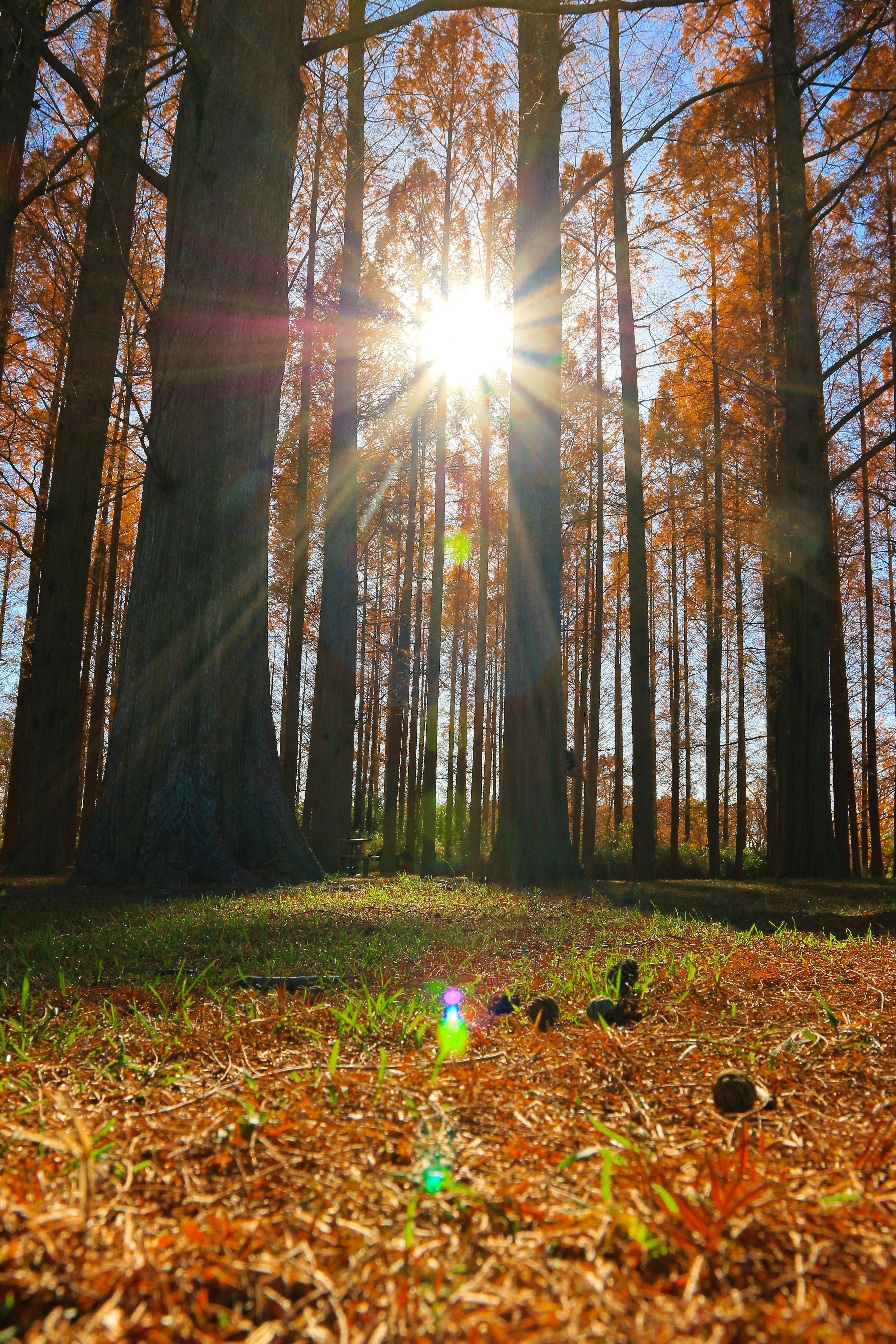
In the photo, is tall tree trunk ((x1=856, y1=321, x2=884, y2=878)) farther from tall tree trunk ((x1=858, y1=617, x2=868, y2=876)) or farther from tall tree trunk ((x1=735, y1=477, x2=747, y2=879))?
tall tree trunk ((x1=735, y1=477, x2=747, y2=879))

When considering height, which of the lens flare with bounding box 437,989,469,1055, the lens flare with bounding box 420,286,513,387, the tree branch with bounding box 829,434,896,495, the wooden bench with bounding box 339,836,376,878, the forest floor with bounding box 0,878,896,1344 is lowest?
the wooden bench with bounding box 339,836,376,878

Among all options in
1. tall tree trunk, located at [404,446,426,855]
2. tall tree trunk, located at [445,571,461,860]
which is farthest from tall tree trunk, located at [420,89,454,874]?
tall tree trunk, located at [445,571,461,860]

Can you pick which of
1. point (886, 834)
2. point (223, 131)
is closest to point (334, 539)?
point (223, 131)

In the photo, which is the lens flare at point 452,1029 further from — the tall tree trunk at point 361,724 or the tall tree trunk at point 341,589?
the tall tree trunk at point 361,724

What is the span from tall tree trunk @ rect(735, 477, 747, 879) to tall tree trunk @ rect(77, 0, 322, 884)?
1286 centimetres

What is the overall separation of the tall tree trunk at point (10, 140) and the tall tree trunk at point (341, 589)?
4.04 metres

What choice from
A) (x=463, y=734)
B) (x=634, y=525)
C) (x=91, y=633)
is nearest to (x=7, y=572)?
(x=91, y=633)

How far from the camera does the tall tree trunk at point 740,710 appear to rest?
16828 millimetres

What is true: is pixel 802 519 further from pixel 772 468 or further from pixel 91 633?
pixel 91 633

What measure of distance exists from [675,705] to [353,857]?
16.2 m

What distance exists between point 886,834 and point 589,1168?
32.8 m

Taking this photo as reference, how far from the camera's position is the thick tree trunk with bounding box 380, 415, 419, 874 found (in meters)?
18.9

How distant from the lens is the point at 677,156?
33.1ft

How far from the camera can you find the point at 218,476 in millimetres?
5391
